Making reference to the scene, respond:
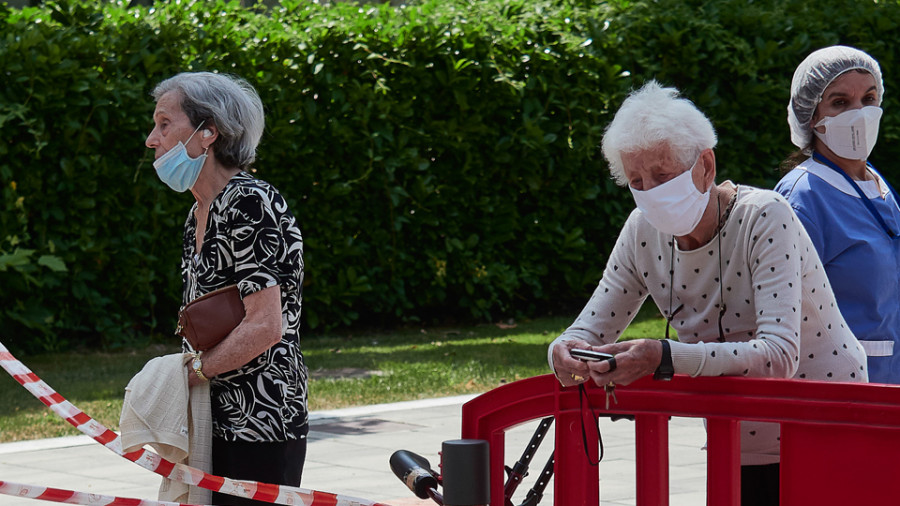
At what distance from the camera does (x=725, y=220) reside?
10.3 feet

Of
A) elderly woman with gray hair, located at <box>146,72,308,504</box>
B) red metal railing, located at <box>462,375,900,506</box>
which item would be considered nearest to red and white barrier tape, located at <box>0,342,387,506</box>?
elderly woman with gray hair, located at <box>146,72,308,504</box>

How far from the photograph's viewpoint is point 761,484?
10.4 ft

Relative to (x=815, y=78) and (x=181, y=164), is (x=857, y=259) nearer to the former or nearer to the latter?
(x=815, y=78)

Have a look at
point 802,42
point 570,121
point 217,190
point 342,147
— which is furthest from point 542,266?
point 217,190

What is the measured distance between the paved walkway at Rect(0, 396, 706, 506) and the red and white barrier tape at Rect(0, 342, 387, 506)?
2029 mm

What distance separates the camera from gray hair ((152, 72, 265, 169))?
362 centimetres

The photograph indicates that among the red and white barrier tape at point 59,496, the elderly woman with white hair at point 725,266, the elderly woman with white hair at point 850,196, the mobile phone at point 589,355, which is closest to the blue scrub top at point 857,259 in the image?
the elderly woman with white hair at point 850,196

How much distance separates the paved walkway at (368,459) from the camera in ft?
19.8

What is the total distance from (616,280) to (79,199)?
7.60 metres

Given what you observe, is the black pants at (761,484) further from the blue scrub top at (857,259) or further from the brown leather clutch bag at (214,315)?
the brown leather clutch bag at (214,315)

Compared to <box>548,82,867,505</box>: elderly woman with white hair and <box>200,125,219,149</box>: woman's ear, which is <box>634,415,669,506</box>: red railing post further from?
<box>200,125,219,149</box>: woman's ear

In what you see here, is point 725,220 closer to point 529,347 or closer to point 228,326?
point 228,326

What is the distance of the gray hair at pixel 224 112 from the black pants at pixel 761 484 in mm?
1662

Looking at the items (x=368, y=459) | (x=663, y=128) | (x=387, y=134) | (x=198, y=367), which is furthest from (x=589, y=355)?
(x=387, y=134)
